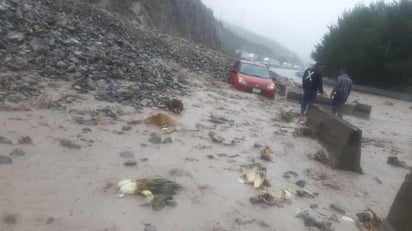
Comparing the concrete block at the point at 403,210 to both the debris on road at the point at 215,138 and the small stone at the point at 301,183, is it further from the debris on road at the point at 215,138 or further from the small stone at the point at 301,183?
the debris on road at the point at 215,138

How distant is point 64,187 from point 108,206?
707 mm

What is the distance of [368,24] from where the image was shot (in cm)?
3466

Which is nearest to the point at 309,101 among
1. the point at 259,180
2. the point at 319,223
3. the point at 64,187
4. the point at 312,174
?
the point at 312,174

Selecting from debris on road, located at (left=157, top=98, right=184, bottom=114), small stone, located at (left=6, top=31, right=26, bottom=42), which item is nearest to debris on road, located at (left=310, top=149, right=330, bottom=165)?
debris on road, located at (left=157, top=98, right=184, bottom=114)

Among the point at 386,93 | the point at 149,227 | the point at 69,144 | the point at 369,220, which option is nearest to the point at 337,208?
the point at 369,220

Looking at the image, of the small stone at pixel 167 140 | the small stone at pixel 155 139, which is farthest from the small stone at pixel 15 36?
the small stone at pixel 167 140

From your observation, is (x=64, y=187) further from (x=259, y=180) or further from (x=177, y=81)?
(x=177, y=81)

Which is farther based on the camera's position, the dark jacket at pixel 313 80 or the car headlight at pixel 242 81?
the car headlight at pixel 242 81

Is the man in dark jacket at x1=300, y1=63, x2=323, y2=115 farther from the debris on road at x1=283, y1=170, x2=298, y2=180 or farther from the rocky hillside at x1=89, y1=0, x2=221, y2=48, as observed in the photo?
the rocky hillside at x1=89, y1=0, x2=221, y2=48

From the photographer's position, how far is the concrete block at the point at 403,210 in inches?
176

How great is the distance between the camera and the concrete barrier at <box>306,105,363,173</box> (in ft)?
26.0

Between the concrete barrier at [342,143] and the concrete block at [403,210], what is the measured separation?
3.25m

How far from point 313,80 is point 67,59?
6.75 metres

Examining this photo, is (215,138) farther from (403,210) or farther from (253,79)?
(253,79)
